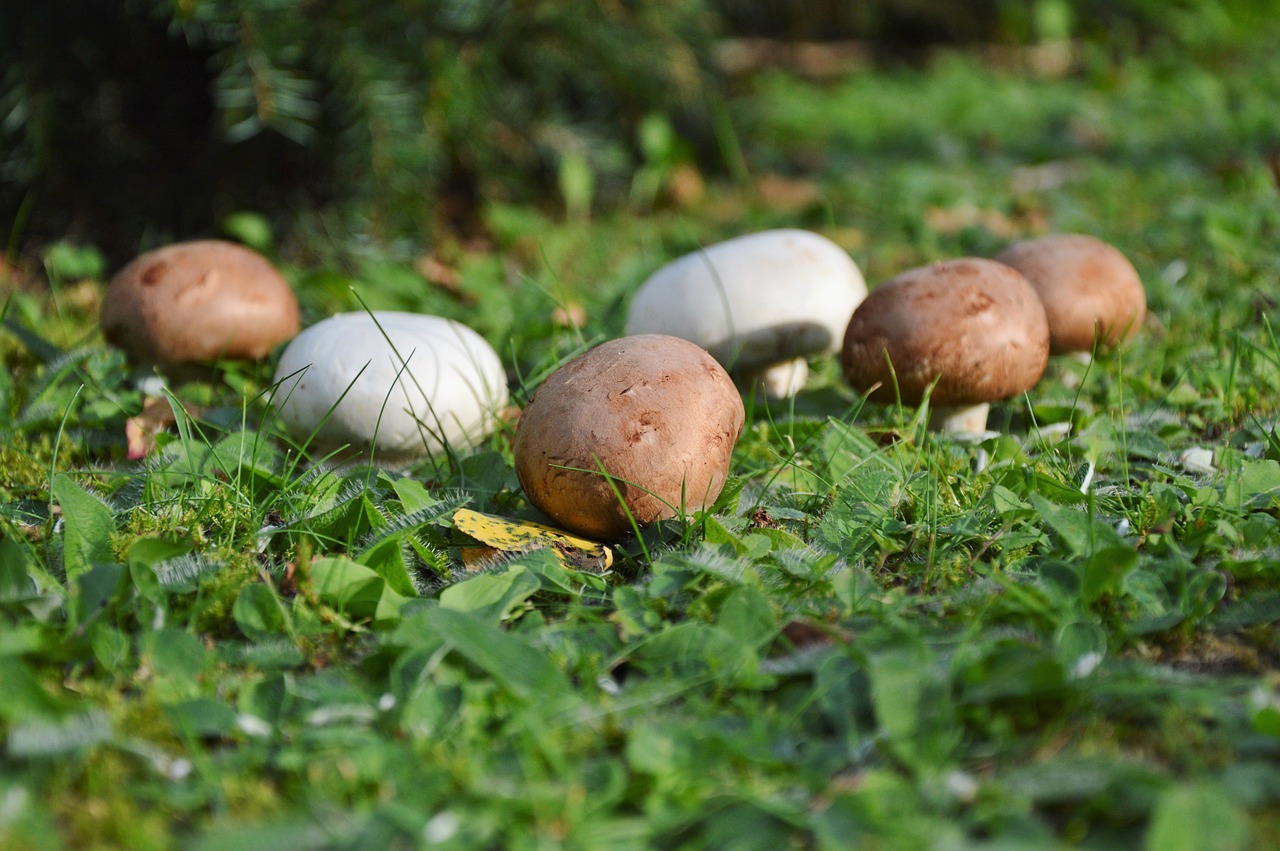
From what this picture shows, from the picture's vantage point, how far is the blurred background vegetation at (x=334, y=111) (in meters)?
3.40

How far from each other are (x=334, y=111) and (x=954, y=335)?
242 centimetres

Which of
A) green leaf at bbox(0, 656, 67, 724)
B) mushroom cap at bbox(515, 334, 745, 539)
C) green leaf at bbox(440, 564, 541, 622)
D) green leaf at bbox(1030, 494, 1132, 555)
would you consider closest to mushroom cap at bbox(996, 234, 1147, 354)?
green leaf at bbox(1030, 494, 1132, 555)

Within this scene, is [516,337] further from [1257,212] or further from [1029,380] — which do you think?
[1257,212]

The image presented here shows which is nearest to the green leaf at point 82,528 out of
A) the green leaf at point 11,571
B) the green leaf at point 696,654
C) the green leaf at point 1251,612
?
the green leaf at point 11,571

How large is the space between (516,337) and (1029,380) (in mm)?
1402

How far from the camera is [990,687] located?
142 cm

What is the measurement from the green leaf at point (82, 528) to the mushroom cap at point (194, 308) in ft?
2.72

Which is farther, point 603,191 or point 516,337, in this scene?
point 603,191

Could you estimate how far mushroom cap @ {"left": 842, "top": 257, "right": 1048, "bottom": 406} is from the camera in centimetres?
227

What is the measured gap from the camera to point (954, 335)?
2270mm

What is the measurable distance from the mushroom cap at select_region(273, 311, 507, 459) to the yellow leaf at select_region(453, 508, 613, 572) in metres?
0.33

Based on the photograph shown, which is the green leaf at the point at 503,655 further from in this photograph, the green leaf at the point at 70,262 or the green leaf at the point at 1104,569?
the green leaf at the point at 70,262

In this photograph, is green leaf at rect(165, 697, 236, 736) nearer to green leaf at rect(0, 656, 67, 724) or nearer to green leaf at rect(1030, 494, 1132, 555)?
green leaf at rect(0, 656, 67, 724)

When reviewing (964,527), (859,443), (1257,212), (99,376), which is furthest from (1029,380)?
(99,376)
